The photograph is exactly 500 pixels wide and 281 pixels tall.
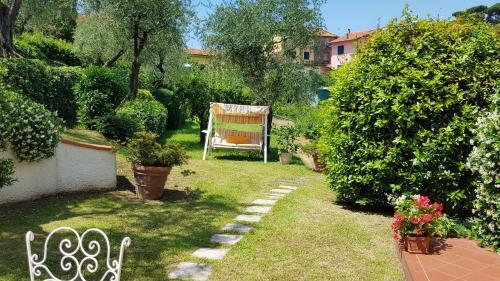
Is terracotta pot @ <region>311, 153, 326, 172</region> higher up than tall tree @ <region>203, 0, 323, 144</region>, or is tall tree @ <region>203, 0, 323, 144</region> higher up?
tall tree @ <region>203, 0, 323, 144</region>

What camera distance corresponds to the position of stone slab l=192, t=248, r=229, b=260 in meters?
4.49

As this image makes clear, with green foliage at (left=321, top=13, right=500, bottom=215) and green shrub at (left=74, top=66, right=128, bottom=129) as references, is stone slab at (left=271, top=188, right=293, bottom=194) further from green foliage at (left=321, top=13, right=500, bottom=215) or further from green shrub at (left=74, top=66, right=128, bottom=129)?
green shrub at (left=74, top=66, right=128, bottom=129)

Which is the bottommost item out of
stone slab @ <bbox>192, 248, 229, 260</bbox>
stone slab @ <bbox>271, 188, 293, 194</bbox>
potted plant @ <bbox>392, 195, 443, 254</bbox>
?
stone slab @ <bbox>192, 248, 229, 260</bbox>

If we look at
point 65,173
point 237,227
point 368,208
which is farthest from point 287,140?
point 237,227

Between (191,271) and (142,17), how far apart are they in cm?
1041

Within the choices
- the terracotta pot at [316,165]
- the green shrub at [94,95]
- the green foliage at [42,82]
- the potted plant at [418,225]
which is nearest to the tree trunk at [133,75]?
the green foliage at [42,82]

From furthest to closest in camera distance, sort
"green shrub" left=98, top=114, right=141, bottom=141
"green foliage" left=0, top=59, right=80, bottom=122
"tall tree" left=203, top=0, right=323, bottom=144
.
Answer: "tall tree" left=203, top=0, right=323, bottom=144 < "green shrub" left=98, top=114, right=141, bottom=141 < "green foliage" left=0, top=59, right=80, bottom=122

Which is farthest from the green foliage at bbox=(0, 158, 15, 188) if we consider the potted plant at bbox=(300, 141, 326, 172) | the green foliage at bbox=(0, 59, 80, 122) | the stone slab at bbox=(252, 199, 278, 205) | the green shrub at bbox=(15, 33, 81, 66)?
the green shrub at bbox=(15, 33, 81, 66)

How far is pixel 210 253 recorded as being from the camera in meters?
4.61

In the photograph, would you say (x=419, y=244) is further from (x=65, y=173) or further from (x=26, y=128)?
(x=65, y=173)

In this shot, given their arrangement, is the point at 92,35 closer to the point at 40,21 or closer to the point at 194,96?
the point at 40,21

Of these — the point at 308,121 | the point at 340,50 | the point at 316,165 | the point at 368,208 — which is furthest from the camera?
the point at 340,50

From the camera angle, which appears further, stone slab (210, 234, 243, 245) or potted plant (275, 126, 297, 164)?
potted plant (275, 126, 297, 164)

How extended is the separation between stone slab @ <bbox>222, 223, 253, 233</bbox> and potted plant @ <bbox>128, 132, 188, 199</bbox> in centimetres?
172
